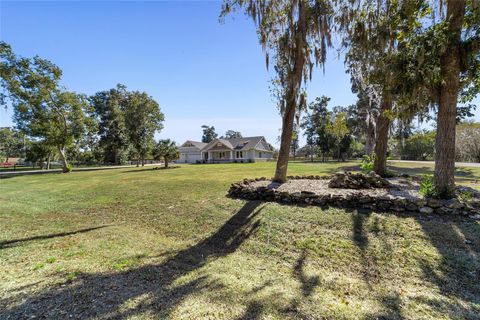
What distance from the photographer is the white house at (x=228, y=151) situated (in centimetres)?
3612

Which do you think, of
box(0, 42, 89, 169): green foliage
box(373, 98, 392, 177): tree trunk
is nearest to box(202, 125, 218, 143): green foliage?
box(0, 42, 89, 169): green foliage

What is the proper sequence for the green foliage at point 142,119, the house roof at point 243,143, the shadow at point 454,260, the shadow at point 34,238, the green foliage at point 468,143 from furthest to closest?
the house roof at point 243,143 → the green foliage at point 142,119 → the green foliage at point 468,143 → the shadow at point 34,238 → the shadow at point 454,260

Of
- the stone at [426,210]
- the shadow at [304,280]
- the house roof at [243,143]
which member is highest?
the house roof at [243,143]

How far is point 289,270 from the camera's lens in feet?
11.5

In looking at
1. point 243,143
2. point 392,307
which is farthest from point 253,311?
point 243,143

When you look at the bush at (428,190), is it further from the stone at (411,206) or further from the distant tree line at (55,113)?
the distant tree line at (55,113)

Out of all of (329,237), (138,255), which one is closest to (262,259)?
(329,237)

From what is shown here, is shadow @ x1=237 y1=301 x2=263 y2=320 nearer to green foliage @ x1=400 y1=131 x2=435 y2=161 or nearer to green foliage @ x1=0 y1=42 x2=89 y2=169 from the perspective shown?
green foliage @ x1=0 y1=42 x2=89 y2=169

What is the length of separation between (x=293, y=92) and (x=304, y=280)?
629 centimetres

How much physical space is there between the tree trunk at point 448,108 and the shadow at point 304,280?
4.24 metres

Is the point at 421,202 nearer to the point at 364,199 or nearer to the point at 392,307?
the point at 364,199

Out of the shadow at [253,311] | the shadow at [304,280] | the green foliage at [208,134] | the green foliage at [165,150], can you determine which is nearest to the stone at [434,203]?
the shadow at [304,280]

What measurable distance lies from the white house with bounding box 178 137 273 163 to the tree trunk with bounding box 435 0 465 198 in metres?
30.1

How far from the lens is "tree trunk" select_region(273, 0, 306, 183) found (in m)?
7.15
